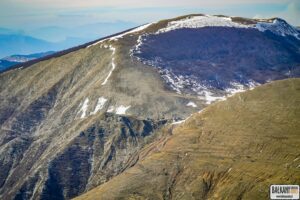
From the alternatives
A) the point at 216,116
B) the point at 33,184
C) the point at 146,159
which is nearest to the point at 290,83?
the point at 216,116

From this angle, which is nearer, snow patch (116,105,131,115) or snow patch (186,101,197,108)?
snow patch (186,101,197,108)

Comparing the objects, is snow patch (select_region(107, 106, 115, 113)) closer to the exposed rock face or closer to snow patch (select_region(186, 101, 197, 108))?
the exposed rock face

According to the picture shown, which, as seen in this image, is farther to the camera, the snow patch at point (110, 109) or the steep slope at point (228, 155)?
the snow patch at point (110, 109)

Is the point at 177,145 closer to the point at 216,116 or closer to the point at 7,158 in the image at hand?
the point at 216,116

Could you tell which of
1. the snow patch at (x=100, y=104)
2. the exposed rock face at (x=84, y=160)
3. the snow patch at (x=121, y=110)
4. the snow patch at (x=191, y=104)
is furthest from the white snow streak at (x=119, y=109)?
the snow patch at (x=191, y=104)

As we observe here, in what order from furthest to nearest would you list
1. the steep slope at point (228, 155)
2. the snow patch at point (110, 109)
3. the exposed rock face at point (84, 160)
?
the snow patch at point (110, 109) < the exposed rock face at point (84, 160) < the steep slope at point (228, 155)

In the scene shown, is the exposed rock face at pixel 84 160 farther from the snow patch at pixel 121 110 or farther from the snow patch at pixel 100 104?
the snow patch at pixel 100 104

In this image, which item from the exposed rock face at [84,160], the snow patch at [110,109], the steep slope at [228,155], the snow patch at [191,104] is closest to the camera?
the steep slope at [228,155]

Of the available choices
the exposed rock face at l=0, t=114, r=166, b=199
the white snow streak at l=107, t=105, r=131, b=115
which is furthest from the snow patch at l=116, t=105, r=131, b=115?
the exposed rock face at l=0, t=114, r=166, b=199
